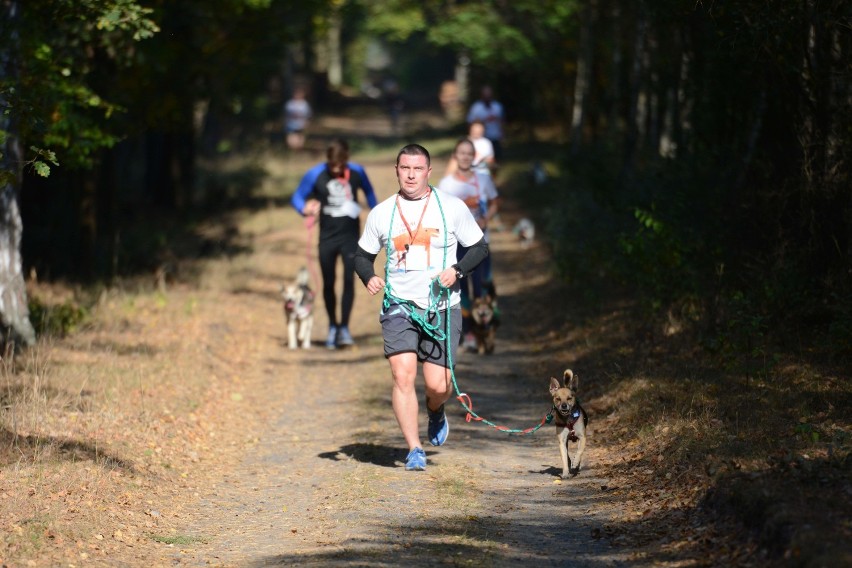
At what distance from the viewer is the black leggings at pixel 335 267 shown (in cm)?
1384

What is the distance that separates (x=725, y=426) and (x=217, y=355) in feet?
23.2

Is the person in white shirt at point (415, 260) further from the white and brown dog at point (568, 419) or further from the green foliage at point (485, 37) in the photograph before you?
the green foliage at point (485, 37)

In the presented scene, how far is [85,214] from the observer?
19.4 metres

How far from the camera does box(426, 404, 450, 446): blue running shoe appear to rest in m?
9.15

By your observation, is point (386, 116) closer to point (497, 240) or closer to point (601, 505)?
point (497, 240)

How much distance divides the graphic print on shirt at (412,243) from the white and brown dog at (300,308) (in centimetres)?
638

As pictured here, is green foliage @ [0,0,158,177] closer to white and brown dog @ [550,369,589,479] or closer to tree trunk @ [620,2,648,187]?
white and brown dog @ [550,369,589,479]

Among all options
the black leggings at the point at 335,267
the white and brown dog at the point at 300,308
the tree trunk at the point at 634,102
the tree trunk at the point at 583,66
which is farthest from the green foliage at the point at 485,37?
the black leggings at the point at 335,267

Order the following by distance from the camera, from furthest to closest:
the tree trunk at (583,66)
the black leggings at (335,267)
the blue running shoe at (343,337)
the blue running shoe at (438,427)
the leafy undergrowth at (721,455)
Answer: the tree trunk at (583,66)
the blue running shoe at (343,337)
the black leggings at (335,267)
the blue running shoe at (438,427)
the leafy undergrowth at (721,455)

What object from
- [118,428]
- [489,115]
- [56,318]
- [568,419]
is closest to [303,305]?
[56,318]

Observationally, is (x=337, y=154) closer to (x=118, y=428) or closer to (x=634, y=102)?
(x=118, y=428)

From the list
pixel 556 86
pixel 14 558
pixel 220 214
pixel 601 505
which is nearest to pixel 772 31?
pixel 601 505

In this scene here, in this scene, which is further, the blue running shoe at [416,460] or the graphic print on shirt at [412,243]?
the blue running shoe at [416,460]

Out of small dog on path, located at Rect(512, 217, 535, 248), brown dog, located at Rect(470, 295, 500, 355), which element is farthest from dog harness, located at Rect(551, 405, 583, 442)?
small dog on path, located at Rect(512, 217, 535, 248)
